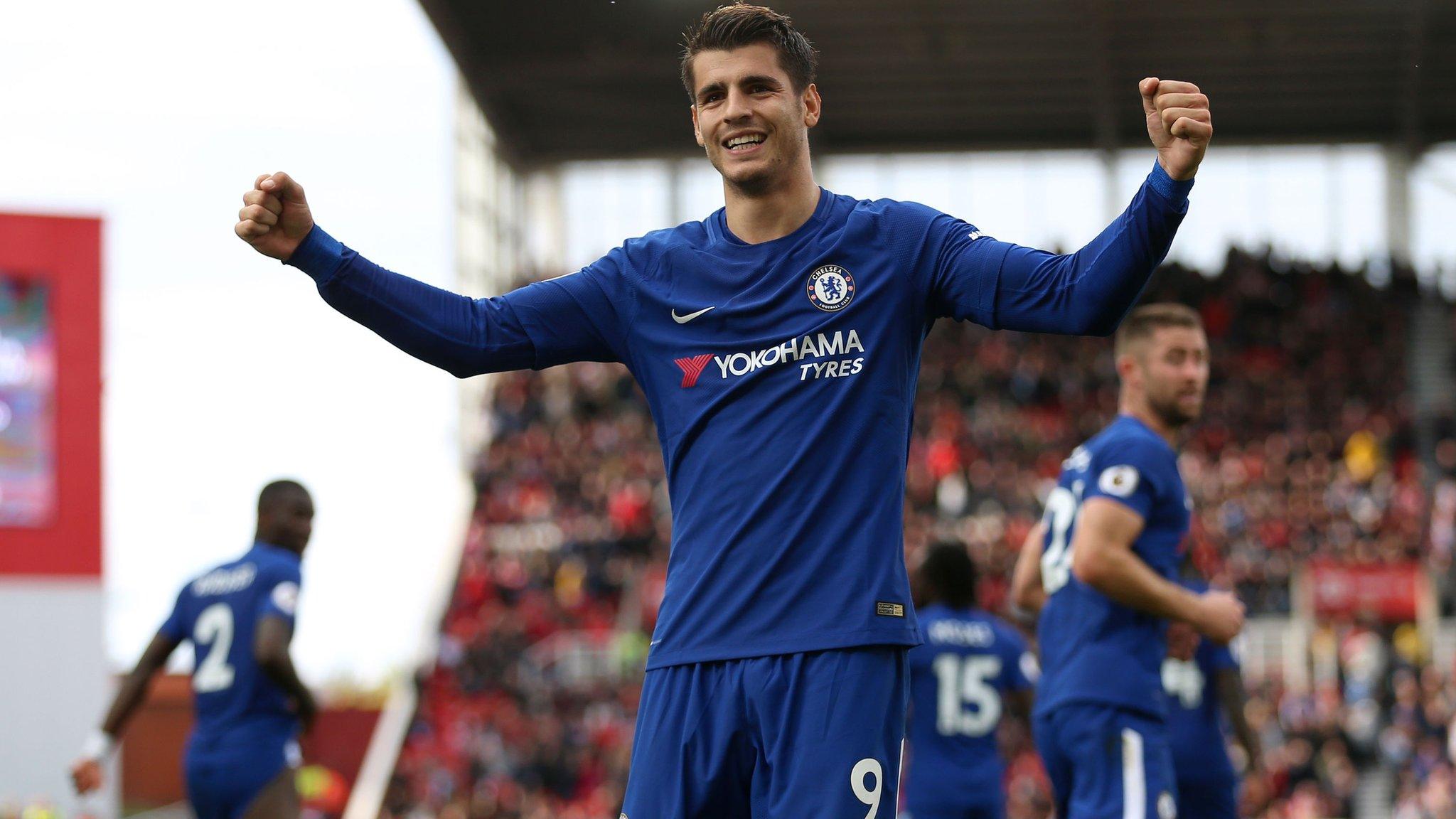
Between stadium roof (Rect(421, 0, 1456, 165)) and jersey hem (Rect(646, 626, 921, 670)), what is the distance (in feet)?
79.0

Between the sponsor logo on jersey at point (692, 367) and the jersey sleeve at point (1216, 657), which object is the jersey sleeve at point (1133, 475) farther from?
the sponsor logo on jersey at point (692, 367)

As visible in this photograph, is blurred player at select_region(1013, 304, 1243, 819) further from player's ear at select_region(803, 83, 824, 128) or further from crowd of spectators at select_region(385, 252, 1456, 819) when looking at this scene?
crowd of spectators at select_region(385, 252, 1456, 819)

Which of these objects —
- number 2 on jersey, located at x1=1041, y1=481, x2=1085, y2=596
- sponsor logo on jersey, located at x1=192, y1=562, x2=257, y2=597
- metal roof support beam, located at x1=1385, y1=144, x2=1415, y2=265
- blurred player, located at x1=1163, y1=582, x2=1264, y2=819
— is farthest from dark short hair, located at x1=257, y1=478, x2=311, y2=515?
metal roof support beam, located at x1=1385, y1=144, x2=1415, y2=265

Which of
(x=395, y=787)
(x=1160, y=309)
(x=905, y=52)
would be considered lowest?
(x=395, y=787)

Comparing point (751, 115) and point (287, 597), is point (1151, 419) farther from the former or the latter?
point (287, 597)

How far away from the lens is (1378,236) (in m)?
35.6

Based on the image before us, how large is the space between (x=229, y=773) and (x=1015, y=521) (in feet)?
64.1

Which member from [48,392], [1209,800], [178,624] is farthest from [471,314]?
[48,392]

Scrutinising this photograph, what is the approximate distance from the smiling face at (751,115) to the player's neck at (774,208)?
0.02 m

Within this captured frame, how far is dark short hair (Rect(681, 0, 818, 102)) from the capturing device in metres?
3.51

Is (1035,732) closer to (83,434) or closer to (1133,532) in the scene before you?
(1133,532)

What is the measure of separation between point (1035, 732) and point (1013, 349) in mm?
26075

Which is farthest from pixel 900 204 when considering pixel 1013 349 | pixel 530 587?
pixel 1013 349

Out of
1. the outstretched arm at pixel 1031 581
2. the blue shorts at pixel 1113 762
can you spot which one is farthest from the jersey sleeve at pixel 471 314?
the outstretched arm at pixel 1031 581
